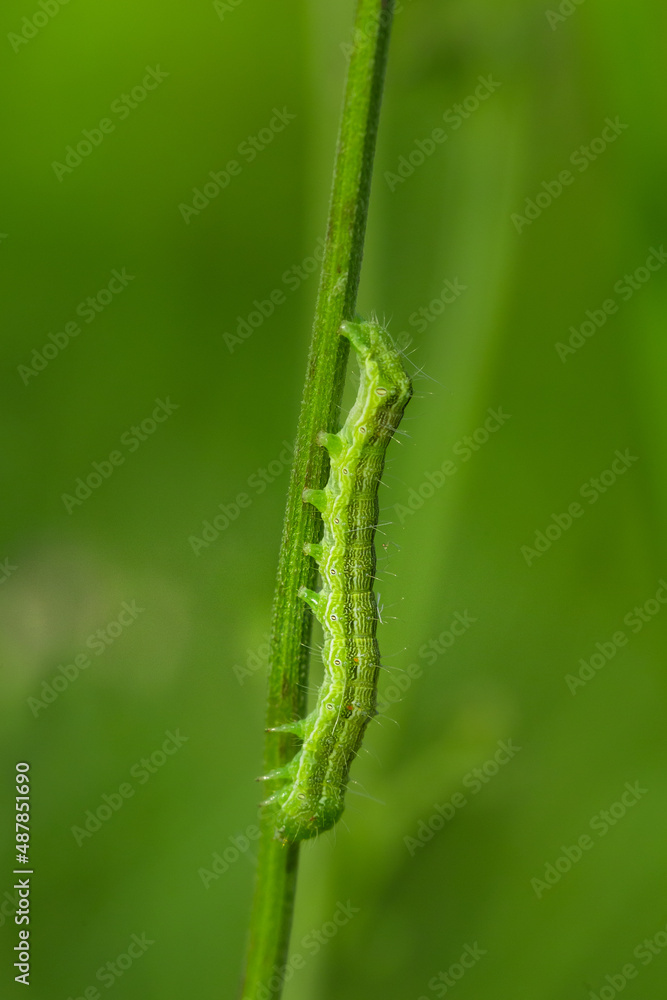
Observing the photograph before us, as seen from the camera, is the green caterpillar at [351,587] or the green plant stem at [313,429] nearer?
the green plant stem at [313,429]

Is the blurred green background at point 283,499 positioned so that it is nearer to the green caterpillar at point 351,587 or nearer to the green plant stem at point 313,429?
the green caterpillar at point 351,587

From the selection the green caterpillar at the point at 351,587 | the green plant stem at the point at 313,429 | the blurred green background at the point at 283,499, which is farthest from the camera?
the blurred green background at the point at 283,499

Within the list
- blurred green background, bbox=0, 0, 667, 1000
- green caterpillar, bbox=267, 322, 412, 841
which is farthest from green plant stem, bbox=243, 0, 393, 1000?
blurred green background, bbox=0, 0, 667, 1000

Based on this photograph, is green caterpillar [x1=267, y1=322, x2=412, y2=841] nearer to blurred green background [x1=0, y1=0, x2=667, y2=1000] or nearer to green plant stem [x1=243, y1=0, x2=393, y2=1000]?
blurred green background [x1=0, y1=0, x2=667, y2=1000]

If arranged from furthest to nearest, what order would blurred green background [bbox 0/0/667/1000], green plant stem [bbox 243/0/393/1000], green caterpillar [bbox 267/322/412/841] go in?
blurred green background [bbox 0/0/667/1000] < green caterpillar [bbox 267/322/412/841] < green plant stem [bbox 243/0/393/1000]

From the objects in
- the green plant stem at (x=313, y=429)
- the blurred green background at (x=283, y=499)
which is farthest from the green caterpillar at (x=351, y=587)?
the green plant stem at (x=313, y=429)

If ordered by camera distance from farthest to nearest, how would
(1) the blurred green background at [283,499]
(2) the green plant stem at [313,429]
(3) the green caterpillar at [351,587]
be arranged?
(1) the blurred green background at [283,499]
(3) the green caterpillar at [351,587]
(2) the green plant stem at [313,429]
